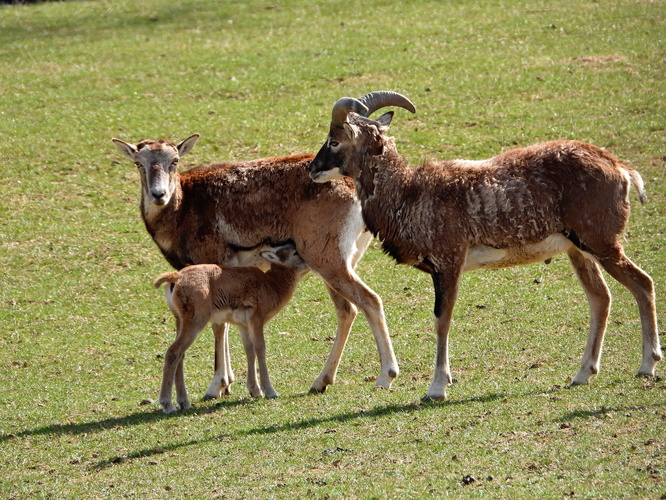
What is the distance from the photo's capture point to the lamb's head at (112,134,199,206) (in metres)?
12.7

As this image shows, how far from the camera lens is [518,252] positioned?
11242 millimetres

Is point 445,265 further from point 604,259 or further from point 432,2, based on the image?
point 432,2

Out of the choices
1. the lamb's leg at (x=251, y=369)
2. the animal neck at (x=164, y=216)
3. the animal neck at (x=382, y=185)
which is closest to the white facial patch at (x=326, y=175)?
the animal neck at (x=382, y=185)

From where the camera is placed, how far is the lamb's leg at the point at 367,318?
12.1 m

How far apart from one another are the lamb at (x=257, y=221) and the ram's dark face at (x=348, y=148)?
2.84ft

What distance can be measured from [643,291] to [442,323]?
7.19 ft

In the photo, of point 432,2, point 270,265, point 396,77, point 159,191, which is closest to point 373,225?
point 270,265

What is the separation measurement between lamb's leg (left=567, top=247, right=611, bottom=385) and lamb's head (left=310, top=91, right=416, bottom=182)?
257 cm

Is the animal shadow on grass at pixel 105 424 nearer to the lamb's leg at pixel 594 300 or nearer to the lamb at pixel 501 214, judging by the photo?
the lamb at pixel 501 214

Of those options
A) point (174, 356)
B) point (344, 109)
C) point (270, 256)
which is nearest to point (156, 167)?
point (270, 256)

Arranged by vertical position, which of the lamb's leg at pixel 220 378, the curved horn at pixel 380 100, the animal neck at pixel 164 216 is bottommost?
the lamb's leg at pixel 220 378

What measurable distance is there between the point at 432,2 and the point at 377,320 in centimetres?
2226

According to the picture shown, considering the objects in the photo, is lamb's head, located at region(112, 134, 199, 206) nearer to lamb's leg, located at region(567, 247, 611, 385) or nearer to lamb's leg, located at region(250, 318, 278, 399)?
lamb's leg, located at region(250, 318, 278, 399)

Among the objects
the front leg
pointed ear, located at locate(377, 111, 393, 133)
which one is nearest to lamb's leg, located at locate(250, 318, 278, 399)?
the front leg
